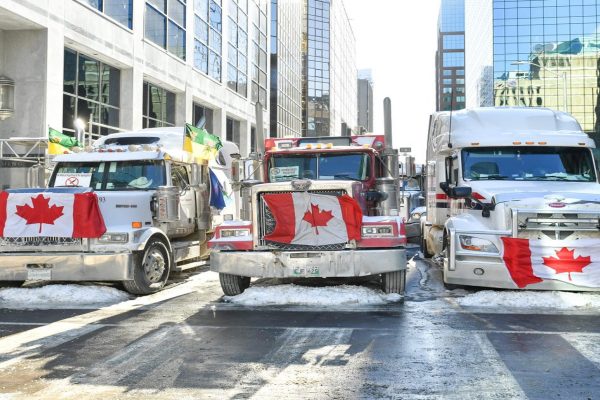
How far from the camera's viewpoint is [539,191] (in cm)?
916

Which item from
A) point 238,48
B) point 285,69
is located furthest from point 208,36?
point 285,69

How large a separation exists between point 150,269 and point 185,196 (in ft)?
7.00

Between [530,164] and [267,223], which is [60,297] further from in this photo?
[530,164]

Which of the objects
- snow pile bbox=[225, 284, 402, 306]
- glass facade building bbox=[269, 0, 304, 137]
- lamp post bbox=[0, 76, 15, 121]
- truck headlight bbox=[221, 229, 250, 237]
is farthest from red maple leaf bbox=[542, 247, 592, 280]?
glass facade building bbox=[269, 0, 304, 137]

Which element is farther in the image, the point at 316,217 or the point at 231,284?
the point at 231,284

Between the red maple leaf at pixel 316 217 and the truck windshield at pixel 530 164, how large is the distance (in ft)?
9.92

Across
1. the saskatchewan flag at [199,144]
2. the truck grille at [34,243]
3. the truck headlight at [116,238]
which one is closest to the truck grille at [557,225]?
the truck headlight at [116,238]

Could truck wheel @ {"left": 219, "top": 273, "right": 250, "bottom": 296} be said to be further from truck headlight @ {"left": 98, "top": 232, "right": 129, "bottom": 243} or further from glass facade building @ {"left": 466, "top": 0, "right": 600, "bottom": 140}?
glass facade building @ {"left": 466, "top": 0, "right": 600, "bottom": 140}

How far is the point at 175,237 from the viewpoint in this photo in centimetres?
1168

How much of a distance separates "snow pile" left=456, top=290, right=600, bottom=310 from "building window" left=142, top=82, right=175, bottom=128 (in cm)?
2212

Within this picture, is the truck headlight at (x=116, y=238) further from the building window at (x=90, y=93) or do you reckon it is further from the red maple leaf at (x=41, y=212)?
A: the building window at (x=90, y=93)

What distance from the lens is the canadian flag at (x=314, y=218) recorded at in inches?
338

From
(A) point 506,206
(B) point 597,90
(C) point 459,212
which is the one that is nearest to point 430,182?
(C) point 459,212

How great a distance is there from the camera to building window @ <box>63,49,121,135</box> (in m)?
21.5
